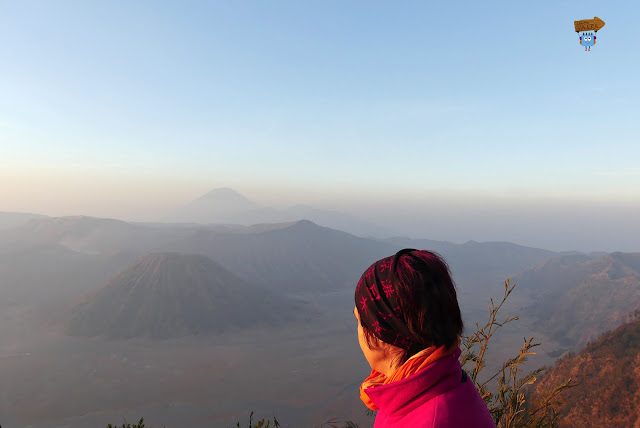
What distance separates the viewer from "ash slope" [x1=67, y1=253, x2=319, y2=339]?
7312cm

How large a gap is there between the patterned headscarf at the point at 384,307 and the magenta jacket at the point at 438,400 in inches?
6.2

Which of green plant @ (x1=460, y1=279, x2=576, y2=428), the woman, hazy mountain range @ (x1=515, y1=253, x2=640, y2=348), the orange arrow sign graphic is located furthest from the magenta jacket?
hazy mountain range @ (x1=515, y1=253, x2=640, y2=348)

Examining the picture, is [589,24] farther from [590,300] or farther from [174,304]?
[590,300]

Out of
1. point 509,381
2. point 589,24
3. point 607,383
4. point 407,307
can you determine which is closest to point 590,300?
point 607,383

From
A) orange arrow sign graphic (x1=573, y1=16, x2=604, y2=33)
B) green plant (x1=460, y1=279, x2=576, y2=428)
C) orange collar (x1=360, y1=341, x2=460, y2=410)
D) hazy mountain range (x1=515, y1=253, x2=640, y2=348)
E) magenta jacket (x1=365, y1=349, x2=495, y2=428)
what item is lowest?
hazy mountain range (x1=515, y1=253, x2=640, y2=348)

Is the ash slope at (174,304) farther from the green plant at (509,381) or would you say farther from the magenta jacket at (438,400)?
the magenta jacket at (438,400)

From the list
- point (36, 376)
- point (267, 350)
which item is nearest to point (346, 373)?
point (267, 350)

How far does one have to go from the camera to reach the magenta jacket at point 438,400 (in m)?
1.21

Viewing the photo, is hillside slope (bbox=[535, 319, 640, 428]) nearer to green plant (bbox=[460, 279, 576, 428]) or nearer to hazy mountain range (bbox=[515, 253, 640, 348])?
green plant (bbox=[460, 279, 576, 428])

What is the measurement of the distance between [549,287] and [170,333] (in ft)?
465

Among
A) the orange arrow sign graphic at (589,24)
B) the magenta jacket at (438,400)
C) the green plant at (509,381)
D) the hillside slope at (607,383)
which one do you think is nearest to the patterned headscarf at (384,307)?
the magenta jacket at (438,400)

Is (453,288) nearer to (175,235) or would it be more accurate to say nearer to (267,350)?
(267,350)

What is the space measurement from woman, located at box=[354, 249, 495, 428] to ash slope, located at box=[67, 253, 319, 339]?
273 feet

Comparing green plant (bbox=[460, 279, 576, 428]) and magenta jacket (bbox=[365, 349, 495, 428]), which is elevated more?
magenta jacket (bbox=[365, 349, 495, 428])
